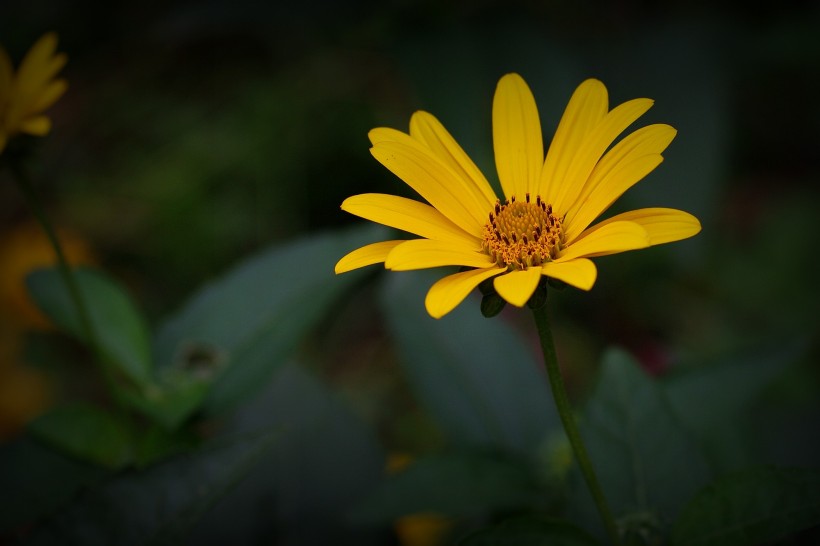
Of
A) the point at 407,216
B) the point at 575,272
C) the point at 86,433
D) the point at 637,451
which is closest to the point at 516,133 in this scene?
the point at 407,216

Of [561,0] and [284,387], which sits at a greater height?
[561,0]

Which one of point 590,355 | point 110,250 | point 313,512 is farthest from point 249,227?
point 313,512

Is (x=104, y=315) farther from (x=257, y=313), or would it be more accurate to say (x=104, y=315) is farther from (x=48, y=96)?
(x=48, y=96)

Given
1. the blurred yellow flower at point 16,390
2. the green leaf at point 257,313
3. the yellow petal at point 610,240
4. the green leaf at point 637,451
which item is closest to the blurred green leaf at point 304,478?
the green leaf at point 257,313

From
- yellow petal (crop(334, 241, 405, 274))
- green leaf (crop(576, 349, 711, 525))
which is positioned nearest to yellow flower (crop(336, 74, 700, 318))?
yellow petal (crop(334, 241, 405, 274))

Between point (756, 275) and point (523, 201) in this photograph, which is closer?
point (523, 201)

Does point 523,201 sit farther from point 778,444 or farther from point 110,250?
point 110,250
